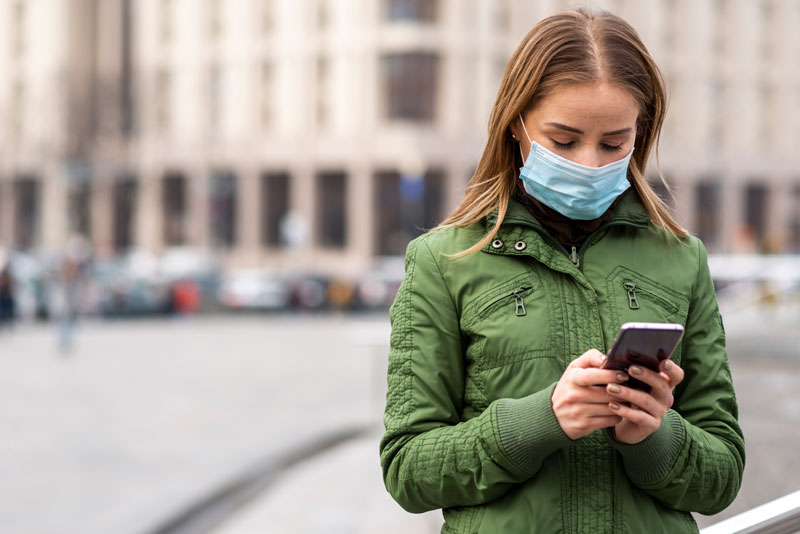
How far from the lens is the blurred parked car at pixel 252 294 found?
33.8 meters

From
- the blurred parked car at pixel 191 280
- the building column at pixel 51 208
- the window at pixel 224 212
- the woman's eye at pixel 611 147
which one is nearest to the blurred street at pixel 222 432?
the woman's eye at pixel 611 147

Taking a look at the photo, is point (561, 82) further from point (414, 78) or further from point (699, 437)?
point (414, 78)

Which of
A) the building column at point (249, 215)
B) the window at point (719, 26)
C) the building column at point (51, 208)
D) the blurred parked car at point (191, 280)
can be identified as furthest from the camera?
the building column at point (51, 208)

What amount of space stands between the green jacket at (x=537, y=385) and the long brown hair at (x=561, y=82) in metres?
0.06

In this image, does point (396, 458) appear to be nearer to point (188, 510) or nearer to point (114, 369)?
point (188, 510)

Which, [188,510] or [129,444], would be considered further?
[129,444]

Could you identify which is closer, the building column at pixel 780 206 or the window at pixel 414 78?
the window at pixel 414 78

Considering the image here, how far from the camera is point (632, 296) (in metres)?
1.85

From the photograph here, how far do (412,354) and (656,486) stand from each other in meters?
0.48

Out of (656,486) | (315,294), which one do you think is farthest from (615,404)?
(315,294)

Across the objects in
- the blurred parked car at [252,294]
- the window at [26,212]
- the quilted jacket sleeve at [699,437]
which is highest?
the quilted jacket sleeve at [699,437]

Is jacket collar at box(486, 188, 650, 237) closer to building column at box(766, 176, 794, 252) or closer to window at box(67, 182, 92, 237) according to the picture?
window at box(67, 182, 92, 237)

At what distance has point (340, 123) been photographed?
50.9 m

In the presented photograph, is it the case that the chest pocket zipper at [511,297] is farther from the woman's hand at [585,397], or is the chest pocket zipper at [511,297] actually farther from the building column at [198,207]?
the building column at [198,207]
